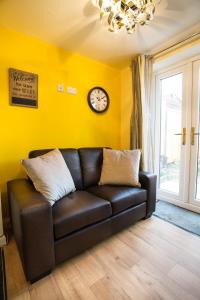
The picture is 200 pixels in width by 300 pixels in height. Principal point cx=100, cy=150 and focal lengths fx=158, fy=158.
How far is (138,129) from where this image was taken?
2.44 meters

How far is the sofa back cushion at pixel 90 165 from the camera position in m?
2.05

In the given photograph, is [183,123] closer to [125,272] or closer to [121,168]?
[121,168]

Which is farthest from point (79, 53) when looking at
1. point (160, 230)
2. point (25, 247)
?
point (160, 230)

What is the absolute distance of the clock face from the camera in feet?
8.23

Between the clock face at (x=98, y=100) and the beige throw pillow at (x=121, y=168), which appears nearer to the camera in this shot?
the beige throw pillow at (x=121, y=168)

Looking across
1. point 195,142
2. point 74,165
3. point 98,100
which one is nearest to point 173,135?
point 195,142

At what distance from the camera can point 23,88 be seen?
1.91 meters

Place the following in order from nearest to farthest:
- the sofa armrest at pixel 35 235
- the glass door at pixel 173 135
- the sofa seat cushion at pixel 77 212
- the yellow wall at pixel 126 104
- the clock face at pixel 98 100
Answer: the sofa armrest at pixel 35 235, the sofa seat cushion at pixel 77 212, the glass door at pixel 173 135, the clock face at pixel 98 100, the yellow wall at pixel 126 104

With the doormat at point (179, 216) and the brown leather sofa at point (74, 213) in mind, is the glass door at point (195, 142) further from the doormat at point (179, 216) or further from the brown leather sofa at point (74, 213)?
the brown leather sofa at point (74, 213)

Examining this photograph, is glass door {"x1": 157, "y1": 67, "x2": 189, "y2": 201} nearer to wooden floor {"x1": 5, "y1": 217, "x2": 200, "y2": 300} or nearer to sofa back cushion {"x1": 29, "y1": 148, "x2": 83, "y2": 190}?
wooden floor {"x1": 5, "y1": 217, "x2": 200, "y2": 300}

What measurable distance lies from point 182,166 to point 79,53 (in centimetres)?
226

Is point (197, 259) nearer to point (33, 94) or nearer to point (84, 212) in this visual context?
point (84, 212)

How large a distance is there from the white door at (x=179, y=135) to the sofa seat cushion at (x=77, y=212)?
1.39 meters

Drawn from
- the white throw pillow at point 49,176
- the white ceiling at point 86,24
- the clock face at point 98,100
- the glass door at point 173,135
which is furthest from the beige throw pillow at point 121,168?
the white ceiling at point 86,24
